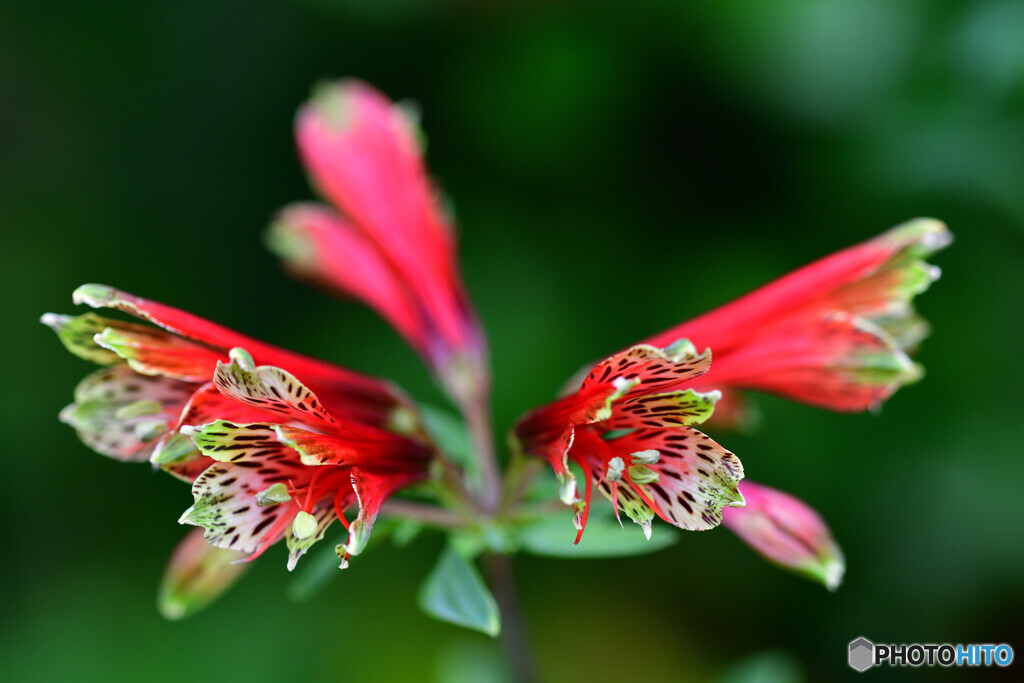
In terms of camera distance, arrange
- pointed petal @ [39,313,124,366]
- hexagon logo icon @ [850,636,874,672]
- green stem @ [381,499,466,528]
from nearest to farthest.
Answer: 1. pointed petal @ [39,313,124,366]
2. green stem @ [381,499,466,528]
3. hexagon logo icon @ [850,636,874,672]

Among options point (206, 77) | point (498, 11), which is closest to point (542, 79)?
point (498, 11)

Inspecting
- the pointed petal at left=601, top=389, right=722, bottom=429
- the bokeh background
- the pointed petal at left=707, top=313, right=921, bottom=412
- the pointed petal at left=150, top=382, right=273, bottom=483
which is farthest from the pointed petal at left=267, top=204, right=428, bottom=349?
the bokeh background

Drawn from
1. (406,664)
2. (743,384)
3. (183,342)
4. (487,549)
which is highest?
(183,342)

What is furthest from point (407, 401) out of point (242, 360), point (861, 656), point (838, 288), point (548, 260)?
point (548, 260)

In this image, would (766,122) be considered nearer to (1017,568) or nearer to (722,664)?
(1017,568)

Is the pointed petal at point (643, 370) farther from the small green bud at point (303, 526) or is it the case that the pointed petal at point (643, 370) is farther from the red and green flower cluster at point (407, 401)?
the small green bud at point (303, 526)

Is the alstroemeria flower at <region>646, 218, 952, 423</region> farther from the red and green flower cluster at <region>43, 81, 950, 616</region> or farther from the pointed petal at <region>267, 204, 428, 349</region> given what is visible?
the pointed petal at <region>267, 204, 428, 349</region>

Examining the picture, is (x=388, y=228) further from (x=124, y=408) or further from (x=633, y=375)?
(x=633, y=375)
